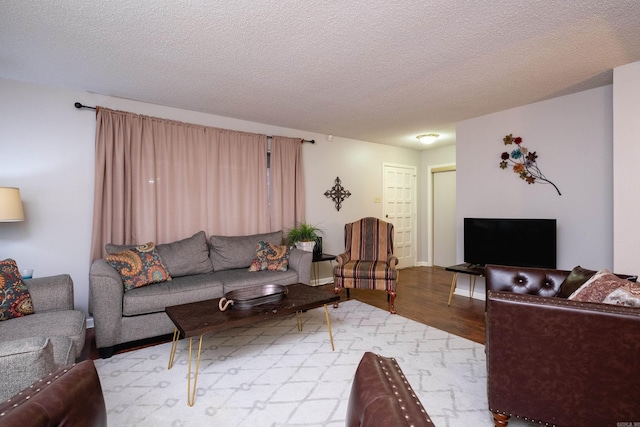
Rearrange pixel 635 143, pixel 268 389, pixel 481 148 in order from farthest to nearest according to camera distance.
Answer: pixel 481 148 < pixel 635 143 < pixel 268 389

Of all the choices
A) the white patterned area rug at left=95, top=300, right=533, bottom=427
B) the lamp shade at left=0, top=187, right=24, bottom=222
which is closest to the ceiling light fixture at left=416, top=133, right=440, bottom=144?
the white patterned area rug at left=95, top=300, right=533, bottom=427

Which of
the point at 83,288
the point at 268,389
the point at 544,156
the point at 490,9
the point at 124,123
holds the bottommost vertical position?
the point at 268,389

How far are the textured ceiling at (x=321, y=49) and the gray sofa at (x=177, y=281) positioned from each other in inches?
66.8

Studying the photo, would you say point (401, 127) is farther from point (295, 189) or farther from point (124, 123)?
point (124, 123)

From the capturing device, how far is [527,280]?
7.24 feet

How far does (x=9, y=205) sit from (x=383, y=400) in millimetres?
3217

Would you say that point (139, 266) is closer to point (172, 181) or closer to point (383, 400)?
point (172, 181)

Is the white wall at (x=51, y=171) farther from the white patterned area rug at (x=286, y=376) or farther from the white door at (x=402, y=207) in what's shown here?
the white door at (x=402, y=207)

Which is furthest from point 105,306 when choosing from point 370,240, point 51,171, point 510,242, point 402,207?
point 402,207

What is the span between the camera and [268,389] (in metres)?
2.07

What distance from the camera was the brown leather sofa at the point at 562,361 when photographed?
132 cm

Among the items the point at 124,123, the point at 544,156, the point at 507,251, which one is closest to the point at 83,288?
the point at 124,123

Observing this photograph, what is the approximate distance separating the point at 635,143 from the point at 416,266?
426 cm

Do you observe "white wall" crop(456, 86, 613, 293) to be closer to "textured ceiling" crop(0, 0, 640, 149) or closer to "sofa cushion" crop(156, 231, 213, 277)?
"textured ceiling" crop(0, 0, 640, 149)
